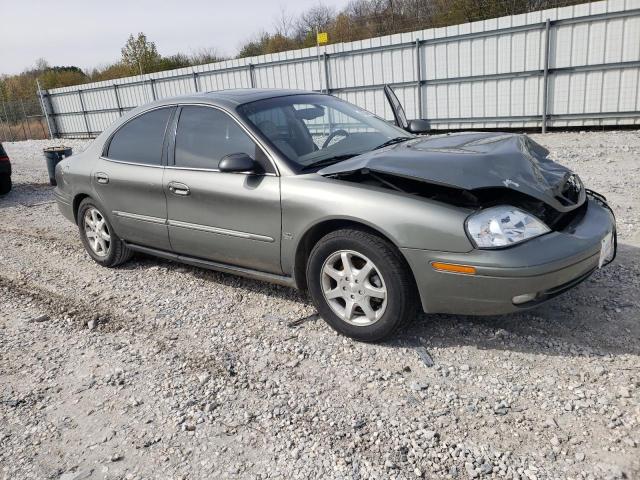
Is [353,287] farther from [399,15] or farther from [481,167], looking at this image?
[399,15]

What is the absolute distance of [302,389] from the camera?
2982 mm

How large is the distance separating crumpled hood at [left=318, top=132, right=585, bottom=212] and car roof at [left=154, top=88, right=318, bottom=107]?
1048mm

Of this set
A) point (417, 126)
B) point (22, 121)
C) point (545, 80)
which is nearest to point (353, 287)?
point (417, 126)

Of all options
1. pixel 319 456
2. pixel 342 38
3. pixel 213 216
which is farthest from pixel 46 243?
pixel 342 38

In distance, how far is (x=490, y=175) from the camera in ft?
9.91

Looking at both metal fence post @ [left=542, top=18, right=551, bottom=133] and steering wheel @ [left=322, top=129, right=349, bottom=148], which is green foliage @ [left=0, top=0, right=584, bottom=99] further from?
steering wheel @ [left=322, top=129, right=349, bottom=148]

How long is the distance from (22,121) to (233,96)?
3003 centimetres

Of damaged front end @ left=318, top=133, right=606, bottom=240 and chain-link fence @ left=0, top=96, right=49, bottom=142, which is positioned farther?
chain-link fence @ left=0, top=96, right=49, bottom=142

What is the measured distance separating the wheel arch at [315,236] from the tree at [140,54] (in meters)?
34.5

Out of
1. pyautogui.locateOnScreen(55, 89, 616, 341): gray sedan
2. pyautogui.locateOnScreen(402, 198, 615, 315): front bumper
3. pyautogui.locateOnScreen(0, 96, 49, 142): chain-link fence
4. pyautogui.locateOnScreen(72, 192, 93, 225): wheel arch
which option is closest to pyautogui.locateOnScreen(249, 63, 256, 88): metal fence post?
pyautogui.locateOnScreen(72, 192, 93, 225): wheel arch

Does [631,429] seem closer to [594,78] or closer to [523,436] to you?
[523,436]

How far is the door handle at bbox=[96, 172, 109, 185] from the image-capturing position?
4.86 m

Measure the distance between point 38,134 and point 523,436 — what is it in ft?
103

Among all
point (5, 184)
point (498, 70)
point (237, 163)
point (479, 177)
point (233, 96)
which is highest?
point (233, 96)
